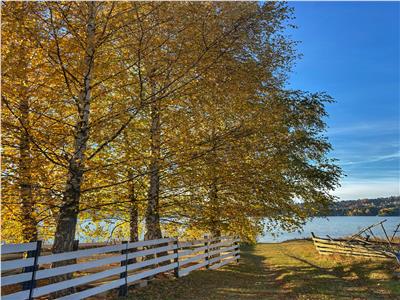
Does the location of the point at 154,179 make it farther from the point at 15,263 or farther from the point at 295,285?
the point at 295,285

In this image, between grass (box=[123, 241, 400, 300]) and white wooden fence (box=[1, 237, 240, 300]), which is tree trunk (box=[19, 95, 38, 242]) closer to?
white wooden fence (box=[1, 237, 240, 300])

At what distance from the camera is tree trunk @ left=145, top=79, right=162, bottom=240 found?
8242mm

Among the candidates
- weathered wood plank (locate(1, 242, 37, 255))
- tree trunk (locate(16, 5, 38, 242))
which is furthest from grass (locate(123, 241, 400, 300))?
tree trunk (locate(16, 5, 38, 242))

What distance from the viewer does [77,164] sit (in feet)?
23.1

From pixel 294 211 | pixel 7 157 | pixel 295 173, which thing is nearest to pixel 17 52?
pixel 7 157

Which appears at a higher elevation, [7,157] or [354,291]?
[7,157]

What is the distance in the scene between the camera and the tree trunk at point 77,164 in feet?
23.3

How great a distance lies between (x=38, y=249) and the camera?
253 inches

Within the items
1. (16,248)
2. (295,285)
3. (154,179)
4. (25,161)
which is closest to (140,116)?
(154,179)

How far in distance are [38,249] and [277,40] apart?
29.9ft

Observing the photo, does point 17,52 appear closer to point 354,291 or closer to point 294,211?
point 294,211

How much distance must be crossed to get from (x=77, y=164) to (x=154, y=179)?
160 inches

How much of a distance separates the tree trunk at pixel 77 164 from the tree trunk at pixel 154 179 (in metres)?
1.50

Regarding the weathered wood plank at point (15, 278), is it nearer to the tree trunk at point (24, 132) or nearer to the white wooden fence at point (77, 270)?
the white wooden fence at point (77, 270)
